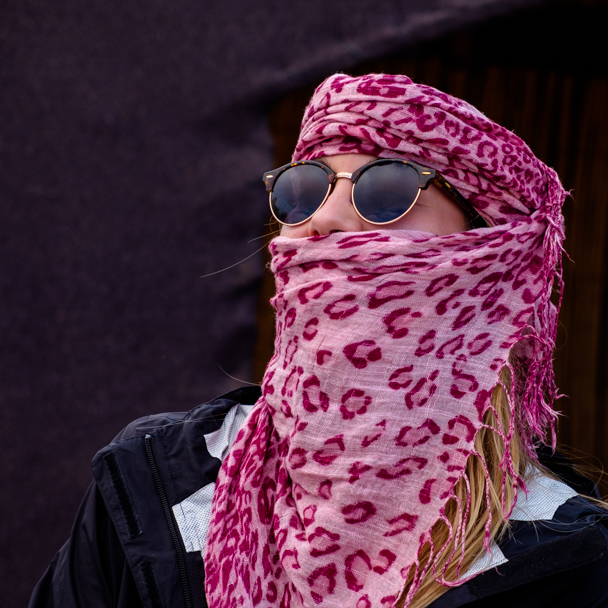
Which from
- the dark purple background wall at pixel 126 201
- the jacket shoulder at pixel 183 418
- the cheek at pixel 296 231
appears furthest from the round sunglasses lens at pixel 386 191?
the dark purple background wall at pixel 126 201

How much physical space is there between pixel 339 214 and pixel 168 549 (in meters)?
0.79

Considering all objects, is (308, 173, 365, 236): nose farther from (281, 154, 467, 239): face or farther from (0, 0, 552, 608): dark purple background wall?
(0, 0, 552, 608): dark purple background wall

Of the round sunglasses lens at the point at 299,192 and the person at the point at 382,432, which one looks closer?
the person at the point at 382,432

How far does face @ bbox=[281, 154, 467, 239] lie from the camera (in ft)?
4.66

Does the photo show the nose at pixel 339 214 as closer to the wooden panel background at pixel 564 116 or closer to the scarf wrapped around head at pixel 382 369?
the scarf wrapped around head at pixel 382 369

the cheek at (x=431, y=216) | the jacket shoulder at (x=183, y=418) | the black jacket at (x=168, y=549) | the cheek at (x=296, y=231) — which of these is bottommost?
the black jacket at (x=168, y=549)

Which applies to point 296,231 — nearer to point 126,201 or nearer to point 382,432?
point 382,432

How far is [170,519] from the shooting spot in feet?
4.50

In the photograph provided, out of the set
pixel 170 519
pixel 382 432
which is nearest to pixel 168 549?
pixel 170 519

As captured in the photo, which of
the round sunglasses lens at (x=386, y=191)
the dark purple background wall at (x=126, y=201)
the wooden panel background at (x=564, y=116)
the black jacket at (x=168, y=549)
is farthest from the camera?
the wooden panel background at (x=564, y=116)

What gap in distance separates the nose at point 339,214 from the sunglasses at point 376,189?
1 cm

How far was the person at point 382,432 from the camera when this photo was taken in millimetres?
1280

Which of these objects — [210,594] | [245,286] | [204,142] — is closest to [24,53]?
[204,142]

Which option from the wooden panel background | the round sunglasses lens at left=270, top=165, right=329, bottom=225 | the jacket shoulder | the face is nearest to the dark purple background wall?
the wooden panel background
